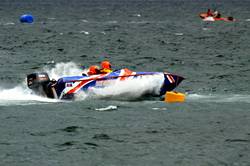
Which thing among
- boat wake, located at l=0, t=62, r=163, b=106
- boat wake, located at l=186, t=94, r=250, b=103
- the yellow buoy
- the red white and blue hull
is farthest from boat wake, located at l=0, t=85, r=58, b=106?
boat wake, located at l=186, t=94, r=250, b=103

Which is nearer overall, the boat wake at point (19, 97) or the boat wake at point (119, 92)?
the boat wake at point (19, 97)

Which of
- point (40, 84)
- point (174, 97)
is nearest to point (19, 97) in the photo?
point (40, 84)

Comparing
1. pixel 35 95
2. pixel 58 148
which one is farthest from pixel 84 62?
pixel 58 148

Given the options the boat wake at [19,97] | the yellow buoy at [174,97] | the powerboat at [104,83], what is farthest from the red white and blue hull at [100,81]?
the yellow buoy at [174,97]

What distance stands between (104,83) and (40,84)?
2534mm

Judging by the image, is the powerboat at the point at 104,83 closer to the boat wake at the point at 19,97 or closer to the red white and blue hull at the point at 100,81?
the red white and blue hull at the point at 100,81

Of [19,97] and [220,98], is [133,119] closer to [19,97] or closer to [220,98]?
[220,98]

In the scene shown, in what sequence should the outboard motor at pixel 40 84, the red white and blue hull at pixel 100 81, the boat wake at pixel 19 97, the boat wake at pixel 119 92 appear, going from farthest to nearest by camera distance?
the outboard motor at pixel 40 84
the boat wake at pixel 119 92
the red white and blue hull at pixel 100 81
the boat wake at pixel 19 97

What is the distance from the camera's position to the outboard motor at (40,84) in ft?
91.0

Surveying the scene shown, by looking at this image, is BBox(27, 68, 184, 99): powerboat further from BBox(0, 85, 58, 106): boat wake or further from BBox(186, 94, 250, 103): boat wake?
BBox(186, 94, 250, 103): boat wake

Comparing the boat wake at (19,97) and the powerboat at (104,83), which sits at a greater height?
the powerboat at (104,83)

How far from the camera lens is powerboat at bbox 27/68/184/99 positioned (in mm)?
27281

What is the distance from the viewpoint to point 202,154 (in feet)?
62.3

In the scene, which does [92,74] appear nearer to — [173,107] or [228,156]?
[173,107]
